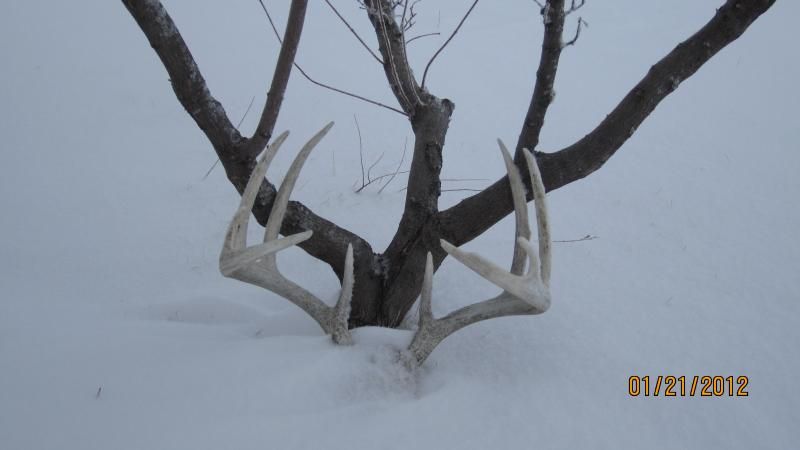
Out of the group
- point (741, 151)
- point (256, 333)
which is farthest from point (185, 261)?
point (741, 151)

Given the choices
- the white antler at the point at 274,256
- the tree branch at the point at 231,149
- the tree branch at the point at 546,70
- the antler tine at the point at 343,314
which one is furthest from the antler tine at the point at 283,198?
the tree branch at the point at 546,70

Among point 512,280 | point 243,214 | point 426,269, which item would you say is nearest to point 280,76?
point 243,214

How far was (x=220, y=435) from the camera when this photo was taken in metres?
1.25

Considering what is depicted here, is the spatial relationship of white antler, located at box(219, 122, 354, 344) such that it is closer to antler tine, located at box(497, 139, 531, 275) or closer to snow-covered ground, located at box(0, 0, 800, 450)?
snow-covered ground, located at box(0, 0, 800, 450)

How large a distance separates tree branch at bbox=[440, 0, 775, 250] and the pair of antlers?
0.15 meters

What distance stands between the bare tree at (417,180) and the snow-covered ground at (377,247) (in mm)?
223

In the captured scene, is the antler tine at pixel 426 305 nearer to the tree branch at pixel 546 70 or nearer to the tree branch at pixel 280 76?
the tree branch at pixel 546 70

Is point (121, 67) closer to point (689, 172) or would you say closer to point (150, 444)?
point (150, 444)

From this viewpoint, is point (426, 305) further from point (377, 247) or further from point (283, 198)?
point (377, 247)

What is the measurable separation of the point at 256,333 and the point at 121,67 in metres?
2.82

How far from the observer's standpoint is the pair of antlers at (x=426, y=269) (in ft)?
4.22

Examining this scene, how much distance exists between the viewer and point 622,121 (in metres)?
1.55

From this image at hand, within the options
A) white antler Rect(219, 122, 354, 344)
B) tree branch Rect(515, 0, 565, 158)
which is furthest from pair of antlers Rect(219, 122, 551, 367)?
tree branch Rect(515, 0, 565, 158)

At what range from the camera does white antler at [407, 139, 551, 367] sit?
4.15 feet
